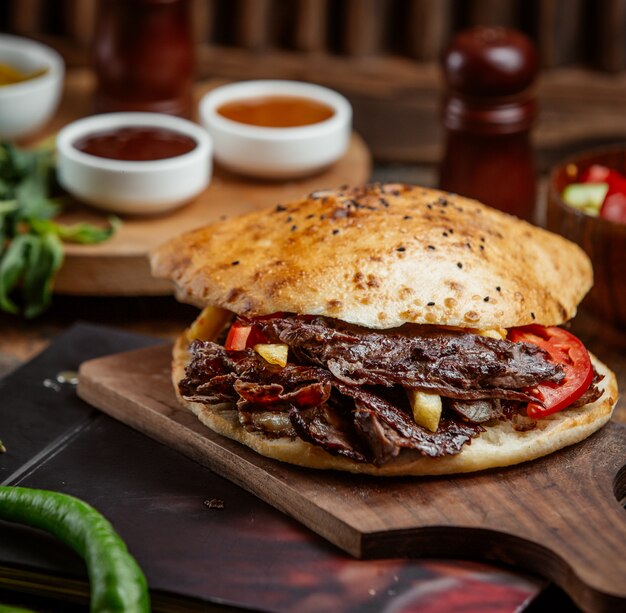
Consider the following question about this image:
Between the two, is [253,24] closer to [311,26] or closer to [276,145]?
[311,26]

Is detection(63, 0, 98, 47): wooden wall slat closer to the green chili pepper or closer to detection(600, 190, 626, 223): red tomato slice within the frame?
detection(600, 190, 626, 223): red tomato slice

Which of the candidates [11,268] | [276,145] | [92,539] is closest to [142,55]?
[276,145]

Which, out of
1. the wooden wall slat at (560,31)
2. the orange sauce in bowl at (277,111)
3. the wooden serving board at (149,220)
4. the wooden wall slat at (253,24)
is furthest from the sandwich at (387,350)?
the wooden wall slat at (253,24)

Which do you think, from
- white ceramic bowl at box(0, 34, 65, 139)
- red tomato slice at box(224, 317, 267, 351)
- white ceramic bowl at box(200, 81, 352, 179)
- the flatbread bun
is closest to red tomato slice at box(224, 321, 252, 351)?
red tomato slice at box(224, 317, 267, 351)

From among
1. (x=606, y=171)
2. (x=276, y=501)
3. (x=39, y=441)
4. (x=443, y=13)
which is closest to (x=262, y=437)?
(x=276, y=501)

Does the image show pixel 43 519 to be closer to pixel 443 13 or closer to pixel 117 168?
pixel 117 168
